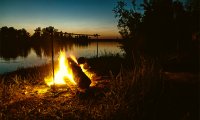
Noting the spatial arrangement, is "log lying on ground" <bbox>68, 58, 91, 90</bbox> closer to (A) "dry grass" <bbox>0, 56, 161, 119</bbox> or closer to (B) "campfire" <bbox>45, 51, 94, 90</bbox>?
(B) "campfire" <bbox>45, 51, 94, 90</bbox>

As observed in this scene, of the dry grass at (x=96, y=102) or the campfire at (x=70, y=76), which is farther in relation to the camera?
the campfire at (x=70, y=76)

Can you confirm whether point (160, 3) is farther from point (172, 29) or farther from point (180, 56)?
point (180, 56)

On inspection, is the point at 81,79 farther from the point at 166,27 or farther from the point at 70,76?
the point at 166,27

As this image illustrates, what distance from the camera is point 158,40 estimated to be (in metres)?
11.9

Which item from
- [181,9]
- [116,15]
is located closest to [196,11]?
[181,9]

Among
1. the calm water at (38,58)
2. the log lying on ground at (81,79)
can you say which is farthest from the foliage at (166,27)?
the log lying on ground at (81,79)

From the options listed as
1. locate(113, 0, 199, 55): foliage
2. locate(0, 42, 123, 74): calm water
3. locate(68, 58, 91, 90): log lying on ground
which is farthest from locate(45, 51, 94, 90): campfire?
locate(113, 0, 199, 55): foliage

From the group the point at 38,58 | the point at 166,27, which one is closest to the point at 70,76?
the point at 166,27

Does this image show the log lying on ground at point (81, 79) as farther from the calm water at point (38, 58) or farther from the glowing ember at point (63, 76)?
the calm water at point (38, 58)

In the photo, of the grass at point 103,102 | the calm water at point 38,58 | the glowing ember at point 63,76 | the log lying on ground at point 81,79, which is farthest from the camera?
the calm water at point 38,58

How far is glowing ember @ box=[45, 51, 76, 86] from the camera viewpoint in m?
8.51

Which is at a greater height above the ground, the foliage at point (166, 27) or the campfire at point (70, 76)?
the foliage at point (166, 27)

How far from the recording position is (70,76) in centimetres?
877

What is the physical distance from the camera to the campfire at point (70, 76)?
314 inches
